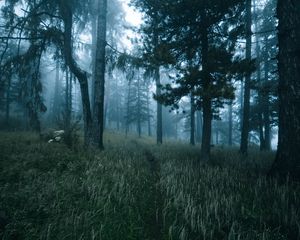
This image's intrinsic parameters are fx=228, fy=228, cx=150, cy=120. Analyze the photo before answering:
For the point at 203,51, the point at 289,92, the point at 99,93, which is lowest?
the point at 289,92

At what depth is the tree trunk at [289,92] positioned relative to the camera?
558cm

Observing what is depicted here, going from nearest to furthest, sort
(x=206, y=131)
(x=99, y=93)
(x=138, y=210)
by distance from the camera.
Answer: (x=138, y=210) < (x=206, y=131) < (x=99, y=93)

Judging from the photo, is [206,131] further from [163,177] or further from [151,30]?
[151,30]

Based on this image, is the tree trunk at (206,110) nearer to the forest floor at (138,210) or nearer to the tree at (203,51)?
the tree at (203,51)

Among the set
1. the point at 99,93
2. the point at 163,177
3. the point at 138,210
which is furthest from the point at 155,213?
the point at 99,93

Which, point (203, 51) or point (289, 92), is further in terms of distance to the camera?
point (203, 51)

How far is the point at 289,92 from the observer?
18.8 feet

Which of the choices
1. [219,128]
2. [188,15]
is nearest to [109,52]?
[188,15]

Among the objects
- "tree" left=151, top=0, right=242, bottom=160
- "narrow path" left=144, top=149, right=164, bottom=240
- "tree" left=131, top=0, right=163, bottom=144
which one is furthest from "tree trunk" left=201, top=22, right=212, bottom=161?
"narrow path" left=144, top=149, right=164, bottom=240

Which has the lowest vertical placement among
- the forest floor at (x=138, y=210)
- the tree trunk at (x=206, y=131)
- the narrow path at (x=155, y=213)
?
the narrow path at (x=155, y=213)

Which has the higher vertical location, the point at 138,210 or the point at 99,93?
the point at 99,93

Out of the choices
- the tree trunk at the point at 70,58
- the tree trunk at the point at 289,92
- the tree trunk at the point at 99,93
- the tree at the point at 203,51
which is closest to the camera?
the tree trunk at the point at 289,92

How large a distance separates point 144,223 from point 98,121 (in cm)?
730

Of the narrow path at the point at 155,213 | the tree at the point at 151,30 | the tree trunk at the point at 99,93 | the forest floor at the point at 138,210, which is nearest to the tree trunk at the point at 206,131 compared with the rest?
the tree at the point at 151,30
